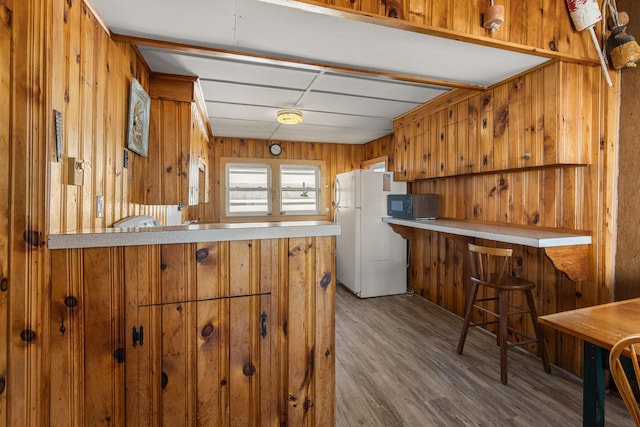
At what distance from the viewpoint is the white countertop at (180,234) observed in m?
1.13

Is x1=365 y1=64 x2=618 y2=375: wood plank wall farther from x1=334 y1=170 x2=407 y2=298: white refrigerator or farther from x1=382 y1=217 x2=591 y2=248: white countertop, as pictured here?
x1=334 y1=170 x2=407 y2=298: white refrigerator

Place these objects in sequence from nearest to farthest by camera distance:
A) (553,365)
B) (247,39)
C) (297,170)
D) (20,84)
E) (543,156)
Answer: (20,84)
(247,39)
(543,156)
(553,365)
(297,170)

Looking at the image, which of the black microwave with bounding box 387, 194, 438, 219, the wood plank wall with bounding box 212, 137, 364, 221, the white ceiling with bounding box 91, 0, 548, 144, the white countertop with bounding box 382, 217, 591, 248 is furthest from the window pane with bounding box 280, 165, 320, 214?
the white countertop with bounding box 382, 217, 591, 248

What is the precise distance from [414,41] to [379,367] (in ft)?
7.38

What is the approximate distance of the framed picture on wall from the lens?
1.90m

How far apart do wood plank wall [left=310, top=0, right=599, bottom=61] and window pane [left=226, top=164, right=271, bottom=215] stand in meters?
3.94

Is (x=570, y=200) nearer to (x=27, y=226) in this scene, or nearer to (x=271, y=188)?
(x=27, y=226)

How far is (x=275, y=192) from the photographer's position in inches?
207

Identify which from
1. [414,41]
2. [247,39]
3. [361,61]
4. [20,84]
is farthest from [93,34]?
[414,41]

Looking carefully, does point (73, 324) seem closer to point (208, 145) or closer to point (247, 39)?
point (247, 39)

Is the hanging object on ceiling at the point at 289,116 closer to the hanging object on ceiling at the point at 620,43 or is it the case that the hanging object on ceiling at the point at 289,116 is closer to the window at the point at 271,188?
the window at the point at 271,188

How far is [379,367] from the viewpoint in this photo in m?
2.32

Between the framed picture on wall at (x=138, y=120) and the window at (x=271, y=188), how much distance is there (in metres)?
2.81

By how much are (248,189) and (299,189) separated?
34.4 inches
